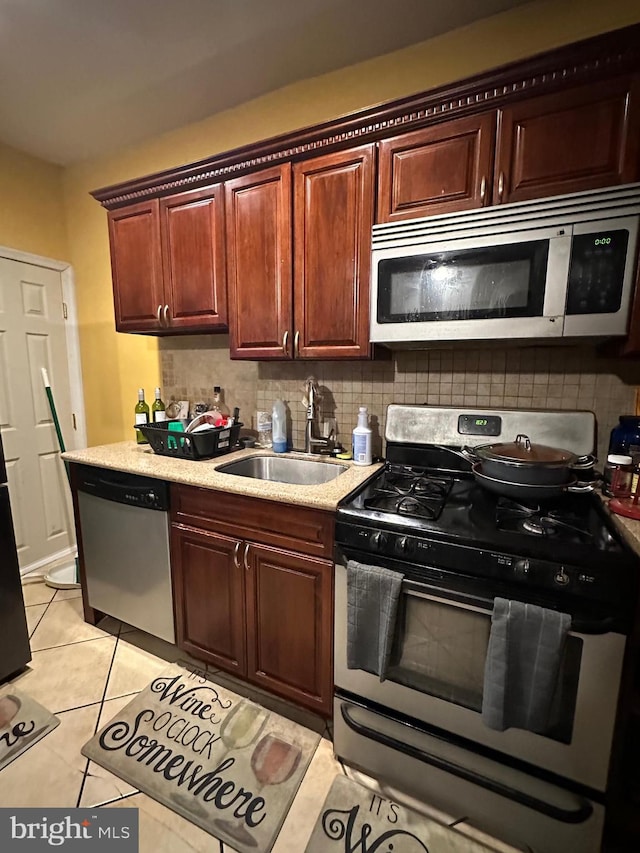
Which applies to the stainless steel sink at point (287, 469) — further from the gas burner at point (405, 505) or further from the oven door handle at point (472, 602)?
the oven door handle at point (472, 602)

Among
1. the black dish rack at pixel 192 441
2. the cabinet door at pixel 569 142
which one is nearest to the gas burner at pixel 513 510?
the cabinet door at pixel 569 142

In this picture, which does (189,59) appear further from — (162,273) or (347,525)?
(347,525)

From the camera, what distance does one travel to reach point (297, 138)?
1584 mm

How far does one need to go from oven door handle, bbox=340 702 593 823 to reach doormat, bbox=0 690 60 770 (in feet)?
3.84

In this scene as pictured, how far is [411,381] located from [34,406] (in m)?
2.55

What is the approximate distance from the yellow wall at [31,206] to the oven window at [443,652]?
3.13m

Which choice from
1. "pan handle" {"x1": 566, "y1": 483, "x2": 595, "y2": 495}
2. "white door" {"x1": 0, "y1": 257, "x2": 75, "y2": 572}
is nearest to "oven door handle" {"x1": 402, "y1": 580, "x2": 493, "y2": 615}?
"pan handle" {"x1": 566, "y1": 483, "x2": 595, "y2": 495}

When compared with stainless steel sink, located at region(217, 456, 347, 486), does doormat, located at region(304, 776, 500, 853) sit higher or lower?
lower

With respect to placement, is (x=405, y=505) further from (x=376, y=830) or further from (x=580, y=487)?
(x=376, y=830)

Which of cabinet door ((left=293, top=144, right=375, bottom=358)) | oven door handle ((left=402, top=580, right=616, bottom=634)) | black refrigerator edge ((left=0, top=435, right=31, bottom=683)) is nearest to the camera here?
oven door handle ((left=402, top=580, right=616, bottom=634))

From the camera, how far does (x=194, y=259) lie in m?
1.93

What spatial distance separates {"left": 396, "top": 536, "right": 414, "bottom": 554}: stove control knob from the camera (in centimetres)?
115

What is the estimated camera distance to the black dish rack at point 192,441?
6.04ft

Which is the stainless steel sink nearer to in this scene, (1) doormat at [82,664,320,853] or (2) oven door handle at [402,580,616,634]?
(2) oven door handle at [402,580,616,634]
